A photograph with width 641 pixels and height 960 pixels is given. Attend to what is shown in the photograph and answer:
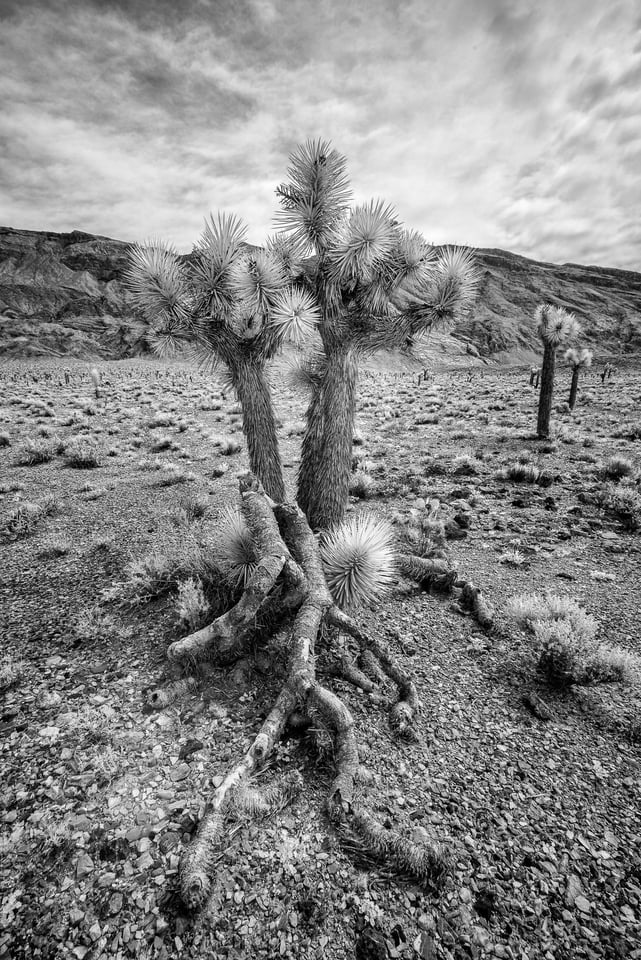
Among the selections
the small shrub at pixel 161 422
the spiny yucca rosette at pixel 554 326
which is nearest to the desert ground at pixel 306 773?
the spiny yucca rosette at pixel 554 326

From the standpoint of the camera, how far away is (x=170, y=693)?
354cm

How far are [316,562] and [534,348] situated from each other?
345 ft

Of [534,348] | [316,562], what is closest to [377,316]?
[316,562]

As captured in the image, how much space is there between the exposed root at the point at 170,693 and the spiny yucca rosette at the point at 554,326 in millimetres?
17551

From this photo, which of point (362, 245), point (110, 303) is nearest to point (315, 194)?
point (362, 245)

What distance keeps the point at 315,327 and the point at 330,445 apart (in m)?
→ 1.64

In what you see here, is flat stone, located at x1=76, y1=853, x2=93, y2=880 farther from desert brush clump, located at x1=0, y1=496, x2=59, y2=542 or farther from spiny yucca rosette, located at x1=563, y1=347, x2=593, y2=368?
spiny yucca rosette, located at x1=563, y1=347, x2=593, y2=368

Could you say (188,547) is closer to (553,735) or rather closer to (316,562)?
(316,562)

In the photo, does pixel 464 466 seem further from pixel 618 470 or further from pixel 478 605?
pixel 478 605

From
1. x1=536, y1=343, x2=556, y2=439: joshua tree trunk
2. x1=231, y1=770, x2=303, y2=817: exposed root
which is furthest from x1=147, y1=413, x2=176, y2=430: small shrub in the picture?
x1=231, y1=770, x2=303, y2=817: exposed root

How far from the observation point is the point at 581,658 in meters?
4.05

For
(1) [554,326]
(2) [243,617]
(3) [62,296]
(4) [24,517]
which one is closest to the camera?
(2) [243,617]

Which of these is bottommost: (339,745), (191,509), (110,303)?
(191,509)

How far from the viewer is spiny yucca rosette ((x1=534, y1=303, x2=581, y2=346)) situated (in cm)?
1627
